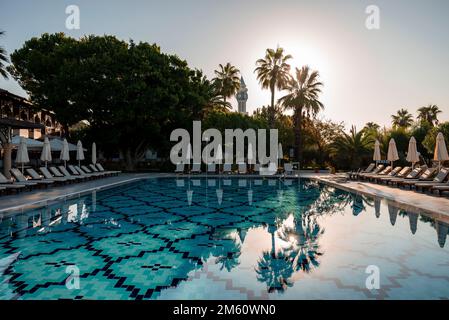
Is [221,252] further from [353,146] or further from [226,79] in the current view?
[226,79]

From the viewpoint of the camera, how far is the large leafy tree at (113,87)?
23.0m

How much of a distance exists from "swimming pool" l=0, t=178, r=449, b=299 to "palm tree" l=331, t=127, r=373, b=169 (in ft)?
54.2

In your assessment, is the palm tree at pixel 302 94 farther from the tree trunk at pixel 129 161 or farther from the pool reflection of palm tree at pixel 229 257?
the pool reflection of palm tree at pixel 229 257

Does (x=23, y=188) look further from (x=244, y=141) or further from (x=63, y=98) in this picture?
(x=244, y=141)

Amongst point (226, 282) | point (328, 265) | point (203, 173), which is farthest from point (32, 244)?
point (203, 173)

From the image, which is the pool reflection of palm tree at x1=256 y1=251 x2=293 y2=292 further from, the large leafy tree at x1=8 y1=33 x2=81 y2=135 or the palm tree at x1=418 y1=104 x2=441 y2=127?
the palm tree at x1=418 y1=104 x2=441 y2=127

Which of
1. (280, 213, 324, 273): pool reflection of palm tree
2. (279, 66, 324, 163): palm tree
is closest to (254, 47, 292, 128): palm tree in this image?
(279, 66, 324, 163): palm tree

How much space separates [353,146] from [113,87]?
65.5 feet

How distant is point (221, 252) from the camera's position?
6.21 meters

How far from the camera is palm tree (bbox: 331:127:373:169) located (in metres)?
26.7

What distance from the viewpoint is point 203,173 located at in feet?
80.5

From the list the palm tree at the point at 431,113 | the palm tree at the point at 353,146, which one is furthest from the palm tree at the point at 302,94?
the palm tree at the point at 431,113

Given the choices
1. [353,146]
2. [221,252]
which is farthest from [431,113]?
[221,252]

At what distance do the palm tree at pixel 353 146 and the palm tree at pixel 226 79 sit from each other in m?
14.4
